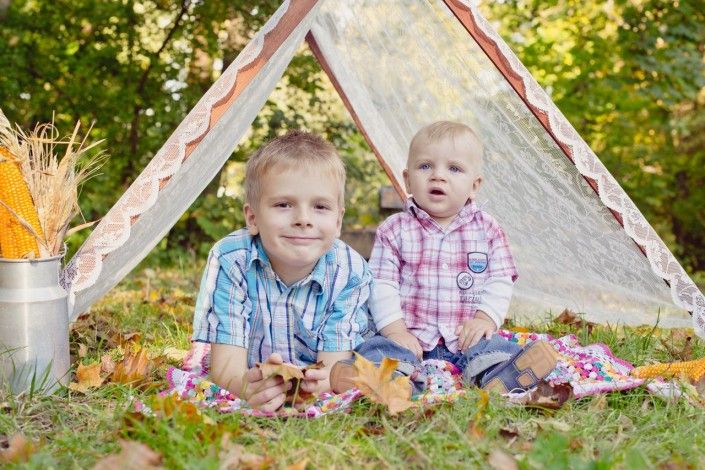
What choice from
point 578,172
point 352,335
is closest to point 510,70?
point 578,172

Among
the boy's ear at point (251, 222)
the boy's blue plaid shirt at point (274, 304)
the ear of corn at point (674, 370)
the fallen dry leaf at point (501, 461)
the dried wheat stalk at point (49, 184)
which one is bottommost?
the fallen dry leaf at point (501, 461)

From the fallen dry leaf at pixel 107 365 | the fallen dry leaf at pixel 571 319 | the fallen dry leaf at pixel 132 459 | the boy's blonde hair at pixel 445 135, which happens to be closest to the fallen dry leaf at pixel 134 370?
the fallen dry leaf at pixel 107 365

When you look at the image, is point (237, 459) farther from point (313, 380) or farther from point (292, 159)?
point (292, 159)

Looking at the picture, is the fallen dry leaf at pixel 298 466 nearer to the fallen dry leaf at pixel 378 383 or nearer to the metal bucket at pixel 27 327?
the fallen dry leaf at pixel 378 383

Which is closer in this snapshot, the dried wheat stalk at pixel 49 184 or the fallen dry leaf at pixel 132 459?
the fallen dry leaf at pixel 132 459

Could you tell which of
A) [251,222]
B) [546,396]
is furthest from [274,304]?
[546,396]

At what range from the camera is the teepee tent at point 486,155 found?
9.51ft

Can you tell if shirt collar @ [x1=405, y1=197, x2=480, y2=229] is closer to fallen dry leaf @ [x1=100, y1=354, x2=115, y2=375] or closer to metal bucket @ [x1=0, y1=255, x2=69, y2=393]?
fallen dry leaf @ [x1=100, y1=354, x2=115, y2=375]

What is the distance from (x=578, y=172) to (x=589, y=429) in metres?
1.33

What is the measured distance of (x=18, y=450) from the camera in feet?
6.33

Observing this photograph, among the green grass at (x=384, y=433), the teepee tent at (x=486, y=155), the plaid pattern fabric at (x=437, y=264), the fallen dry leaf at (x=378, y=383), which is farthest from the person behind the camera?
the plaid pattern fabric at (x=437, y=264)

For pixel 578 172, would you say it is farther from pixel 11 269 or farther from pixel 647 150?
pixel 647 150

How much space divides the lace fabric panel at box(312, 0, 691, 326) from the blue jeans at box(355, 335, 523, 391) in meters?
0.78

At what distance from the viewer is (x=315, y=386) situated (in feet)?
8.02
